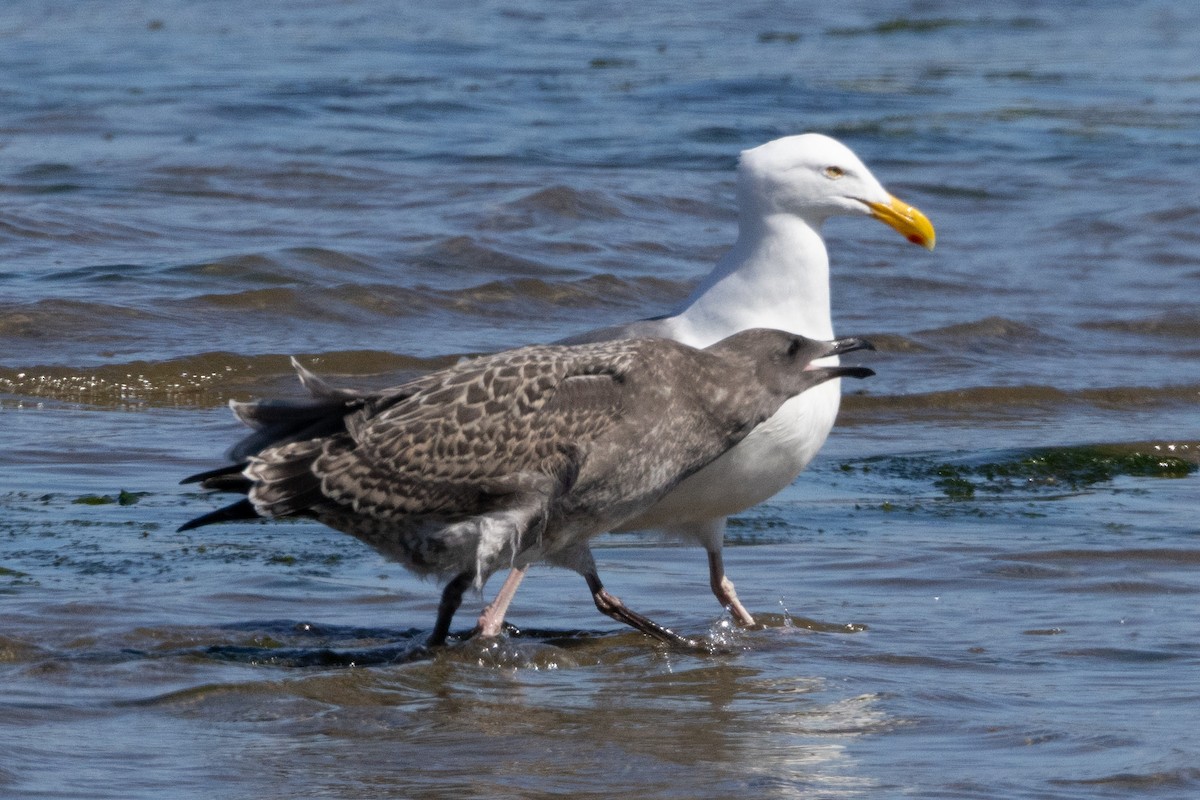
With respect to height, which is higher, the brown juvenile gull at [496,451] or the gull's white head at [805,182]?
the gull's white head at [805,182]

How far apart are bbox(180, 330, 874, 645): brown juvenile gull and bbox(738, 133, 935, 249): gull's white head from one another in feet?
2.82

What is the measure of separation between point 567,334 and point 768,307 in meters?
4.21

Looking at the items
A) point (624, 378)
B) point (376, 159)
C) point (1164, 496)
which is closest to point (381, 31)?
point (376, 159)

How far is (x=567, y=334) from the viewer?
10148mm

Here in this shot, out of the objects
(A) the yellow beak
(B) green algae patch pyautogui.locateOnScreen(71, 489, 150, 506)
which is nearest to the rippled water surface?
(B) green algae patch pyautogui.locateOnScreen(71, 489, 150, 506)

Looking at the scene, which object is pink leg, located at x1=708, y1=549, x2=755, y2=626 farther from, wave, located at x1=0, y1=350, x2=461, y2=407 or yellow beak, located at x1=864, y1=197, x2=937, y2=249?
wave, located at x1=0, y1=350, x2=461, y2=407

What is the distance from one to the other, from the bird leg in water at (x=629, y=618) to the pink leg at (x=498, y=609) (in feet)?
0.70

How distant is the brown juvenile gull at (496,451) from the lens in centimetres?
514

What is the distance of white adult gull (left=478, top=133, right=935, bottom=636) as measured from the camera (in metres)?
5.68

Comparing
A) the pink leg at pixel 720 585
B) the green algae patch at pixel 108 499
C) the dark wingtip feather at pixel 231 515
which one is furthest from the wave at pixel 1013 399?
the dark wingtip feather at pixel 231 515

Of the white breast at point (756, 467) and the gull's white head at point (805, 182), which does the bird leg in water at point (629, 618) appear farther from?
the gull's white head at point (805, 182)

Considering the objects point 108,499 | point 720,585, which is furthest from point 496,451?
point 108,499

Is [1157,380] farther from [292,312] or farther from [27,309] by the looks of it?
[27,309]

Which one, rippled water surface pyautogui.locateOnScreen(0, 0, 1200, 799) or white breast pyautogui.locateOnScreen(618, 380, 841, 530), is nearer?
rippled water surface pyautogui.locateOnScreen(0, 0, 1200, 799)
